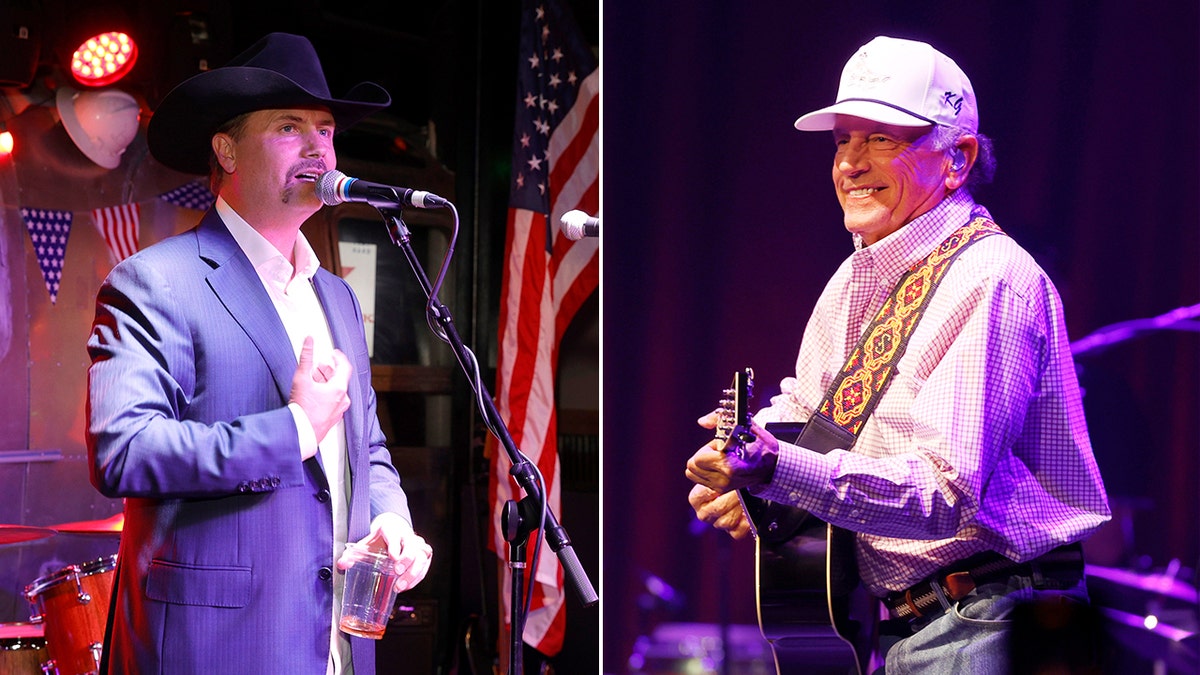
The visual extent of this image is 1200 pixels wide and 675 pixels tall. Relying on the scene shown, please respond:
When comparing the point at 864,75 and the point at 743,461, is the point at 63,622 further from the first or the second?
the point at 864,75

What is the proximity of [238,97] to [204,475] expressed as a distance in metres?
0.98

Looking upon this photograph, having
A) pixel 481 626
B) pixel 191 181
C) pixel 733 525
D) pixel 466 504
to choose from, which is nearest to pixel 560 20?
pixel 191 181

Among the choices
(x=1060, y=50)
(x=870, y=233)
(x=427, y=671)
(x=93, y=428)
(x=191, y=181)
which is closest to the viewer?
(x=1060, y=50)

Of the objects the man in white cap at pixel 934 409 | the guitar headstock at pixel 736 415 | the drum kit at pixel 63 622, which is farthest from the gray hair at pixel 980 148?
the drum kit at pixel 63 622

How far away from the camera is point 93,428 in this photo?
2201 mm

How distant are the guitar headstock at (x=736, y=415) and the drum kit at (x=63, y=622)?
8.13ft

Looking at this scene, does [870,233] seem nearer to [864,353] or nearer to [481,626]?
[864,353]

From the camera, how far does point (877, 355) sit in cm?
198

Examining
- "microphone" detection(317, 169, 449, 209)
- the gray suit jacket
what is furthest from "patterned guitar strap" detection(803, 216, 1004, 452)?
the gray suit jacket

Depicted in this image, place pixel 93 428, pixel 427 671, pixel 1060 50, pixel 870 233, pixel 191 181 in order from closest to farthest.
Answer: pixel 1060 50, pixel 870 233, pixel 93 428, pixel 191 181, pixel 427 671

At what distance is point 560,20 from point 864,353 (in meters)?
3.10

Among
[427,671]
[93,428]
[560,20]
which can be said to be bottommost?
[427,671]

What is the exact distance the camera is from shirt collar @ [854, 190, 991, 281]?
Answer: 1.93 m

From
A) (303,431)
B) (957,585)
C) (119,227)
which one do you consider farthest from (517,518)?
(119,227)
